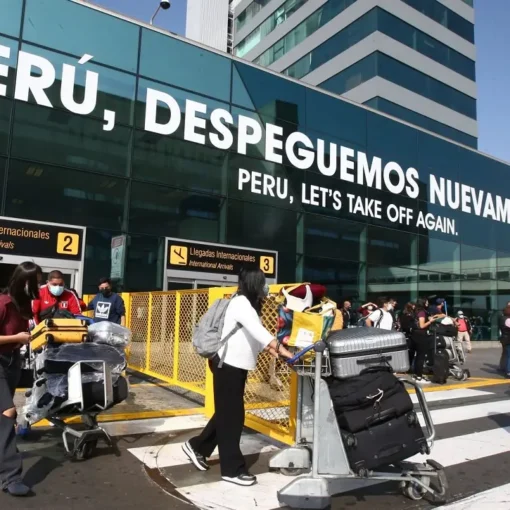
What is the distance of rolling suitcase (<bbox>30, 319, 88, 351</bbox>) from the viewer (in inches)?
179

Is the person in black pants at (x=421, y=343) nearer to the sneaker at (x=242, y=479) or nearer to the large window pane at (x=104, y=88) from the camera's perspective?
the sneaker at (x=242, y=479)

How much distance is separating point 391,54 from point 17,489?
3424cm

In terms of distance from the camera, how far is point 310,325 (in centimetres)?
370

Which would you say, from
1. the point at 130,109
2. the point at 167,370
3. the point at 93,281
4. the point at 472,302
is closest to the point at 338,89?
the point at 472,302

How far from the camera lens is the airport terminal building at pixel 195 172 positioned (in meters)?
13.5

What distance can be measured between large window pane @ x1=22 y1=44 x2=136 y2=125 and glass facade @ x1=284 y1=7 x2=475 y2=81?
22.5 meters

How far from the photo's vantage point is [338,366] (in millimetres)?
3486

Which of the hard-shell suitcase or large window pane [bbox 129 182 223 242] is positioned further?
large window pane [bbox 129 182 223 242]

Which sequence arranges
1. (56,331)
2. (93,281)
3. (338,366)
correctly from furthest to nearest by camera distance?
(93,281) → (56,331) → (338,366)

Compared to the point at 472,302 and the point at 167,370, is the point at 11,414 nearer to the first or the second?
the point at 167,370

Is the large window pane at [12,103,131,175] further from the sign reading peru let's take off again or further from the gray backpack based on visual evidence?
the gray backpack

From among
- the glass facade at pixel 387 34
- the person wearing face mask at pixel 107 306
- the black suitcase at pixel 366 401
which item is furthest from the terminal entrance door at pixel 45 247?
the glass facade at pixel 387 34

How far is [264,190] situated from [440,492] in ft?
46.9

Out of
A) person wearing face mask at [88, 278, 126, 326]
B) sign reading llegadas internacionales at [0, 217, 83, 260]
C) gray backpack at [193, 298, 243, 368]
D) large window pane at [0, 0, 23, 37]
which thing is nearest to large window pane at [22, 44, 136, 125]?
large window pane at [0, 0, 23, 37]
